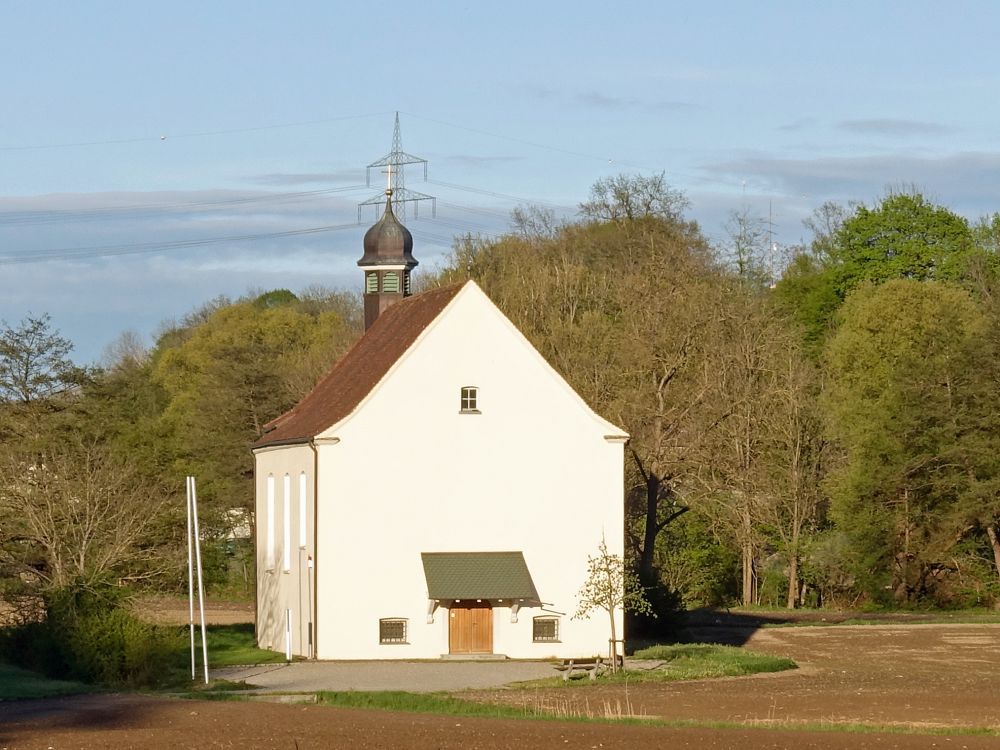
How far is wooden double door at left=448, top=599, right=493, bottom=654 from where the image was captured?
39125mm

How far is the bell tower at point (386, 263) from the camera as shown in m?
48.3

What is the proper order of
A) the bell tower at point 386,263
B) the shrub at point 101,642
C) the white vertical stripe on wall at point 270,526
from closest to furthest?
1. the shrub at point 101,642
2. the white vertical stripe on wall at point 270,526
3. the bell tower at point 386,263

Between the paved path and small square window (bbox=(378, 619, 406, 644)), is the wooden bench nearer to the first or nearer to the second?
the paved path

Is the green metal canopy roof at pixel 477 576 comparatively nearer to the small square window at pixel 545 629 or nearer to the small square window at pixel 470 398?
the small square window at pixel 545 629

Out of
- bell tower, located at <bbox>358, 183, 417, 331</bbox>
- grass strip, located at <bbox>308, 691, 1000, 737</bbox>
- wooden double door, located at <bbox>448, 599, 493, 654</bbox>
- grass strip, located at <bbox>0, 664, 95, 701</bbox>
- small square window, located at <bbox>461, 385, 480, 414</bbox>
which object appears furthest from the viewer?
bell tower, located at <bbox>358, 183, 417, 331</bbox>

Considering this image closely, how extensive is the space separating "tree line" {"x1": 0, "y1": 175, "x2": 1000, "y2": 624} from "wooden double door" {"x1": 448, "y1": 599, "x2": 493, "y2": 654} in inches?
327

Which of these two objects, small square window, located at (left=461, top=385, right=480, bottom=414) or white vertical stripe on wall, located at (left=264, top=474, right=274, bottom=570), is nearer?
small square window, located at (left=461, top=385, right=480, bottom=414)

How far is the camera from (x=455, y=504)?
39.9m

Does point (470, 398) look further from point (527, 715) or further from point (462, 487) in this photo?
point (527, 715)

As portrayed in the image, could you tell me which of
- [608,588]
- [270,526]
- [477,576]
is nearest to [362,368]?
[270,526]

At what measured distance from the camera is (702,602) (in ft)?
222

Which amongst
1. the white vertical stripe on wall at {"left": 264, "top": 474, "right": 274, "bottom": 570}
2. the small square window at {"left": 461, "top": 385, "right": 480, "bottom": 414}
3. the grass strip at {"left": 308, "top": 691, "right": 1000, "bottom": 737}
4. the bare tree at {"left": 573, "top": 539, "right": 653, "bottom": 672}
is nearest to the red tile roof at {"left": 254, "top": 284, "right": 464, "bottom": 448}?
the white vertical stripe on wall at {"left": 264, "top": 474, "right": 274, "bottom": 570}

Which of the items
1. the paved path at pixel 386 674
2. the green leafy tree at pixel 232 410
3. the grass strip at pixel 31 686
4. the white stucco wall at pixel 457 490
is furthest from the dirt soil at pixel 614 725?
the green leafy tree at pixel 232 410

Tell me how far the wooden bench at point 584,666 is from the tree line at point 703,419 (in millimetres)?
8242
